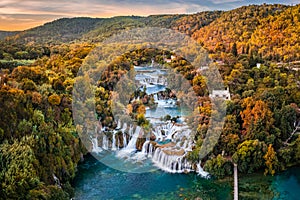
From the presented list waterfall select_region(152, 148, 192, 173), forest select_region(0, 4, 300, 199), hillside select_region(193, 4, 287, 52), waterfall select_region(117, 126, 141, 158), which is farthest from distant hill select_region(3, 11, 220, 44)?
waterfall select_region(152, 148, 192, 173)

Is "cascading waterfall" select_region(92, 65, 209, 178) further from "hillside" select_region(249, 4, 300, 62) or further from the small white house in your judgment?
"hillside" select_region(249, 4, 300, 62)

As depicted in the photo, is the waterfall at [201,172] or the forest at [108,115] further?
the waterfall at [201,172]

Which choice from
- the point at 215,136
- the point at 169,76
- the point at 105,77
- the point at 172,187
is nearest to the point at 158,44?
the point at 169,76

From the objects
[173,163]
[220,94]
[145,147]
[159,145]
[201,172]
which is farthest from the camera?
[220,94]

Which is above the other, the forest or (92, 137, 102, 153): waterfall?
the forest

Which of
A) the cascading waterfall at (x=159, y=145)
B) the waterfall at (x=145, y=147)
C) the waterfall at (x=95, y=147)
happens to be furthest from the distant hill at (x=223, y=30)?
the waterfall at (x=95, y=147)

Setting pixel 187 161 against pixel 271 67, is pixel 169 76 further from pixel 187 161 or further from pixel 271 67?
pixel 187 161

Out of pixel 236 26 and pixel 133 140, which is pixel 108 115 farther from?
pixel 236 26

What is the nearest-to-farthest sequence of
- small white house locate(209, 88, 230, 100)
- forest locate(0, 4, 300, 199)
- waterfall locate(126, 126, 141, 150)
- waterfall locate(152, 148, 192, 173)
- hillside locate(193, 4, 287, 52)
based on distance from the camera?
forest locate(0, 4, 300, 199) → waterfall locate(152, 148, 192, 173) → waterfall locate(126, 126, 141, 150) → small white house locate(209, 88, 230, 100) → hillside locate(193, 4, 287, 52)

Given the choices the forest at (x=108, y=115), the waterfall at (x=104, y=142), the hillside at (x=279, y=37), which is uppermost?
the hillside at (x=279, y=37)

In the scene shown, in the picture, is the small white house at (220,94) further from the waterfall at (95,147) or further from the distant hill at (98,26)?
the distant hill at (98,26)

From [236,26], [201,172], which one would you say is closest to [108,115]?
[201,172]

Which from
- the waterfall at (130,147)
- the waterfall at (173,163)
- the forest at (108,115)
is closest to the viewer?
the forest at (108,115)
